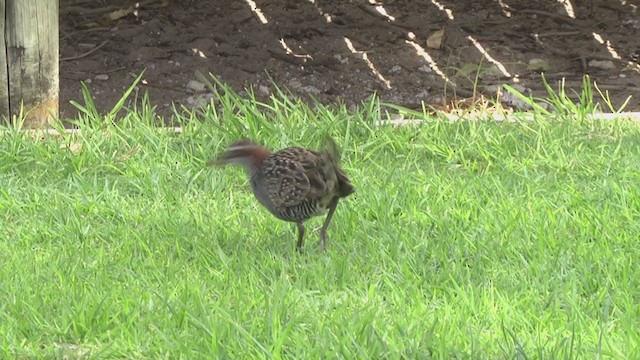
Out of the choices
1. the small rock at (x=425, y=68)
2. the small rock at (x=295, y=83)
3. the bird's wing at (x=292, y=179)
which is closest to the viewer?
the bird's wing at (x=292, y=179)

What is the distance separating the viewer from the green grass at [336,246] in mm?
3492

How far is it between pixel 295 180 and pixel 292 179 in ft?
0.04

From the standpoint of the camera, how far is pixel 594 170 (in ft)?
17.9

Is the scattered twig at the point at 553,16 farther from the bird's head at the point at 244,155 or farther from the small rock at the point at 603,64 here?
the bird's head at the point at 244,155

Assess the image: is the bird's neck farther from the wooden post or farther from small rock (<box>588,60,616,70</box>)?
small rock (<box>588,60,616,70</box>)

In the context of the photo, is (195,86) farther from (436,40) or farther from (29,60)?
(436,40)

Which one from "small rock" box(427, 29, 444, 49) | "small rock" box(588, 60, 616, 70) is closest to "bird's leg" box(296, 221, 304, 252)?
"small rock" box(427, 29, 444, 49)

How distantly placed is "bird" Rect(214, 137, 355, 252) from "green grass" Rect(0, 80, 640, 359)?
0.17 metres

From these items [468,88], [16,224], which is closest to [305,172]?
[16,224]

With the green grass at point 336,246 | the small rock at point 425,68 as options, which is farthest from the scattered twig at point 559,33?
the green grass at point 336,246

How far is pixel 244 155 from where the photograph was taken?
14.7 feet

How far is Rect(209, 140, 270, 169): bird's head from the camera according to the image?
446 centimetres

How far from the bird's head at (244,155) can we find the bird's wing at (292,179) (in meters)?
0.09

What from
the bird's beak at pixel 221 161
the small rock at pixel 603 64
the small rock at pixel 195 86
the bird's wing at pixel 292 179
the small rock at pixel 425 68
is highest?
the bird's wing at pixel 292 179
